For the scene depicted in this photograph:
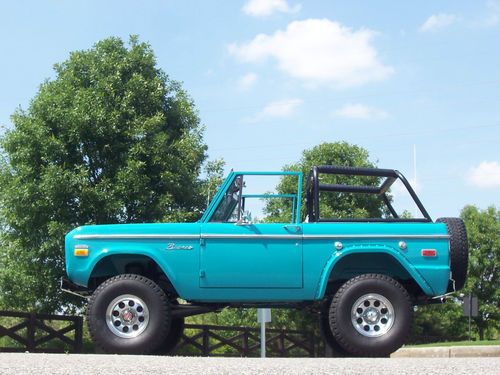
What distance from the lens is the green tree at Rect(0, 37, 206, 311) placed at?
22453 millimetres

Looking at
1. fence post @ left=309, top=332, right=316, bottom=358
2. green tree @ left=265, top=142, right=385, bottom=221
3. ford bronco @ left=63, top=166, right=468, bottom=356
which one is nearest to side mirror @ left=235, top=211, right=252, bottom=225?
ford bronco @ left=63, top=166, right=468, bottom=356

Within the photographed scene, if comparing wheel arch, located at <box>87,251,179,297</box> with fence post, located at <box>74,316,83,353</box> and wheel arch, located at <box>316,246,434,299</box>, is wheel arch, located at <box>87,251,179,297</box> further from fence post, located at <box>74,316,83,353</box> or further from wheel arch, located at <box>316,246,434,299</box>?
fence post, located at <box>74,316,83,353</box>

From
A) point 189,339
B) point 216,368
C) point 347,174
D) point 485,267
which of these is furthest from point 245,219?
point 485,267

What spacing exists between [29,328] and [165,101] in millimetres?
10638

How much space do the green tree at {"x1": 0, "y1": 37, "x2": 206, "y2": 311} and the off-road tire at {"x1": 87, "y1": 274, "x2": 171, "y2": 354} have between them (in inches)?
549

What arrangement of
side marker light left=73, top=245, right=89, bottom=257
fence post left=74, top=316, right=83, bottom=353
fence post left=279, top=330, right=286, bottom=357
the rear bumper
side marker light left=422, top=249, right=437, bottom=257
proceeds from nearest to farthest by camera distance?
side marker light left=422, top=249, right=437, bottom=257, side marker light left=73, top=245, right=89, bottom=257, the rear bumper, fence post left=74, top=316, right=83, bottom=353, fence post left=279, top=330, right=286, bottom=357

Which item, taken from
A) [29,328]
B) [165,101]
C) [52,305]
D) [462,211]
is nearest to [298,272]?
[29,328]

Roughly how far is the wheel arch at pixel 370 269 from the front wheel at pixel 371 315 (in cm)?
24

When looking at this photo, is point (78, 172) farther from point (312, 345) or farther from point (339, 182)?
point (312, 345)

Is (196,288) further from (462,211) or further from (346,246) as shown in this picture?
(462,211)

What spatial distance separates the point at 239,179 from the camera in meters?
8.81

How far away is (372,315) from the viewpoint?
26.7 ft

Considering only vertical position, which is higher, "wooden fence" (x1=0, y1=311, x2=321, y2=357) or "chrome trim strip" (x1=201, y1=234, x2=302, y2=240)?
"chrome trim strip" (x1=201, y1=234, x2=302, y2=240)

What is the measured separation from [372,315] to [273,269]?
4.04ft
